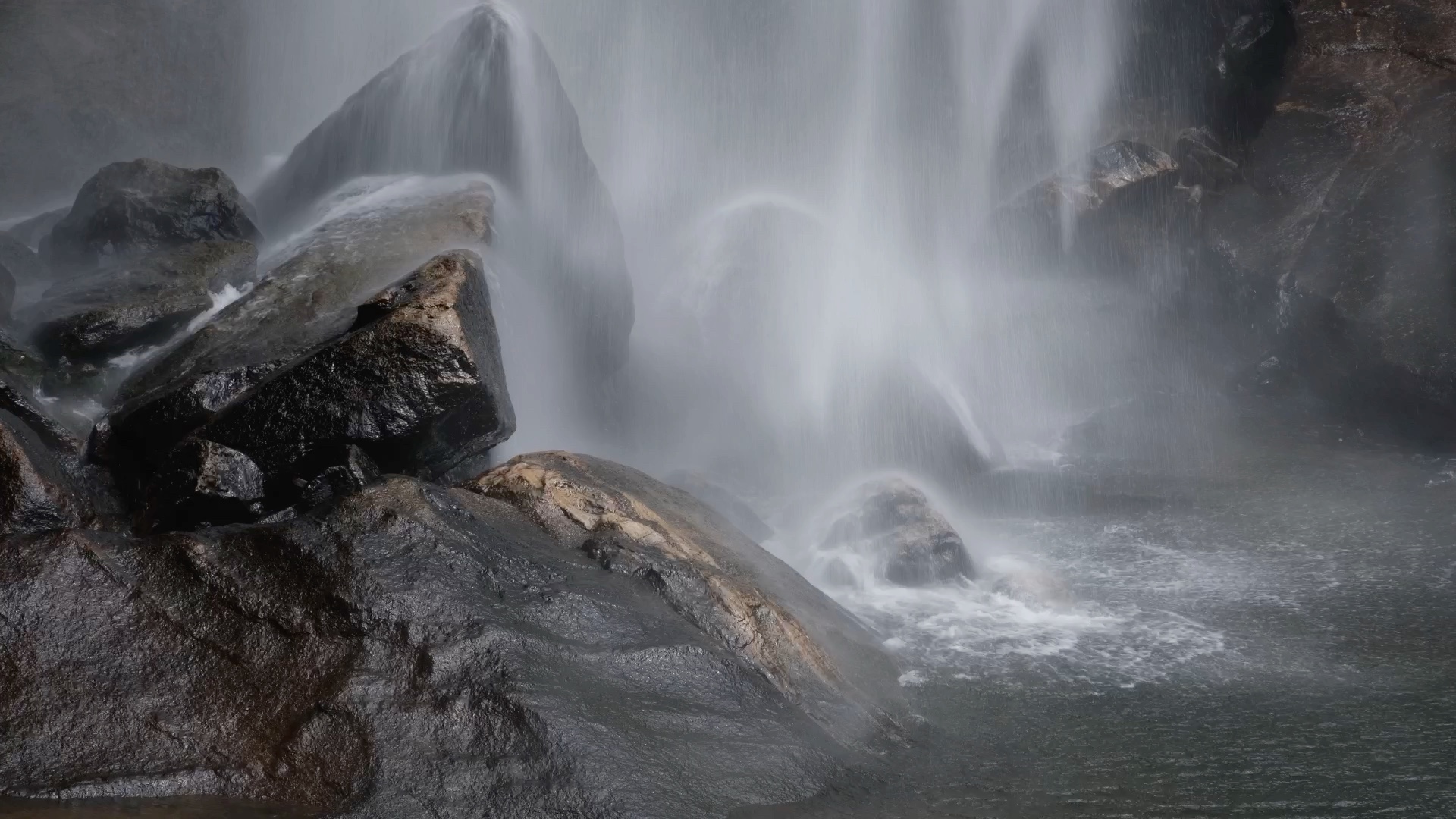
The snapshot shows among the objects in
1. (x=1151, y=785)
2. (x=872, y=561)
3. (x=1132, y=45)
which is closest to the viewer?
(x=1151, y=785)

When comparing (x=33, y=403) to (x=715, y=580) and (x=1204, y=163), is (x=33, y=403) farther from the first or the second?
(x=1204, y=163)

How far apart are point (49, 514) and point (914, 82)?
26228mm

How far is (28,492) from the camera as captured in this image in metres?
6.39

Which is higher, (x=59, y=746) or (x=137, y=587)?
(x=137, y=587)

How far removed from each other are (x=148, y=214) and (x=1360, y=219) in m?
20.9

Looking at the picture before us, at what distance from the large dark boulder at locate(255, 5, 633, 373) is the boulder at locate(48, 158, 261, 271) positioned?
4.41ft

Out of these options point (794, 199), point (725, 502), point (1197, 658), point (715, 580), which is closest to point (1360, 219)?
point (1197, 658)

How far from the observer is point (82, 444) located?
8.02 meters

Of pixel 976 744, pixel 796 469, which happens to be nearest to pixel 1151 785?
pixel 976 744

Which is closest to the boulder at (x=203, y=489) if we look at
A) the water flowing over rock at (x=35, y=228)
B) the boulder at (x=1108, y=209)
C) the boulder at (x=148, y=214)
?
the boulder at (x=148, y=214)

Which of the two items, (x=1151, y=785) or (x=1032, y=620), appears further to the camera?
(x=1032, y=620)

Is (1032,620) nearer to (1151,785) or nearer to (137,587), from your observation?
(1151,785)

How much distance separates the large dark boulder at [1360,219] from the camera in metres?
16.3

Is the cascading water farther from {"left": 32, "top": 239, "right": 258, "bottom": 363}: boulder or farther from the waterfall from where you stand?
{"left": 32, "top": 239, "right": 258, "bottom": 363}: boulder
